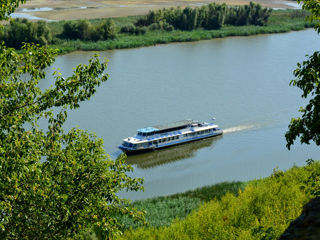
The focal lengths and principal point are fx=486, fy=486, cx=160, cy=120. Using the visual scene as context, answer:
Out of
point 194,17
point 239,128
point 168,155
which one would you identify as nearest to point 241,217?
point 168,155

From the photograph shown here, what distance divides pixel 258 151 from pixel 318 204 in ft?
85.2

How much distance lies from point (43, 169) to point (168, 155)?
25240 mm

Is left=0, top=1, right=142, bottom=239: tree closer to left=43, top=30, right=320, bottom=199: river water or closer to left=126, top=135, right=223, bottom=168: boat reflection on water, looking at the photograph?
left=43, top=30, right=320, bottom=199: river water

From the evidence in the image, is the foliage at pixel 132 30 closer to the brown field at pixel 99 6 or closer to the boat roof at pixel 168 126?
the brown field at pixel 99 6

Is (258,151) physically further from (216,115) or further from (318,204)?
Answer: (318,204)

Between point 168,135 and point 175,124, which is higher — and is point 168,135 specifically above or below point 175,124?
below

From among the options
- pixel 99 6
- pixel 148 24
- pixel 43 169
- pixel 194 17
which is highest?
pixel 99 6

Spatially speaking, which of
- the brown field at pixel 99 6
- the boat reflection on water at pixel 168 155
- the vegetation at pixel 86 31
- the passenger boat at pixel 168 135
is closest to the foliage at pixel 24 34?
the vegetation at pixel 86 31

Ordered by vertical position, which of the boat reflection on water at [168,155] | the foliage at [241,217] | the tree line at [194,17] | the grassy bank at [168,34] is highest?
the tree line at [194,17]

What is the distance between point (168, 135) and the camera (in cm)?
3728

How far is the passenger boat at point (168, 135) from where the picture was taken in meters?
35.2

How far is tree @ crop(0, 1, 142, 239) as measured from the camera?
1048cm

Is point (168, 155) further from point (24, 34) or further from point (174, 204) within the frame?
point (24, 34)

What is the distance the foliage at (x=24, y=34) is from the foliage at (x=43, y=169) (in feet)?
175
